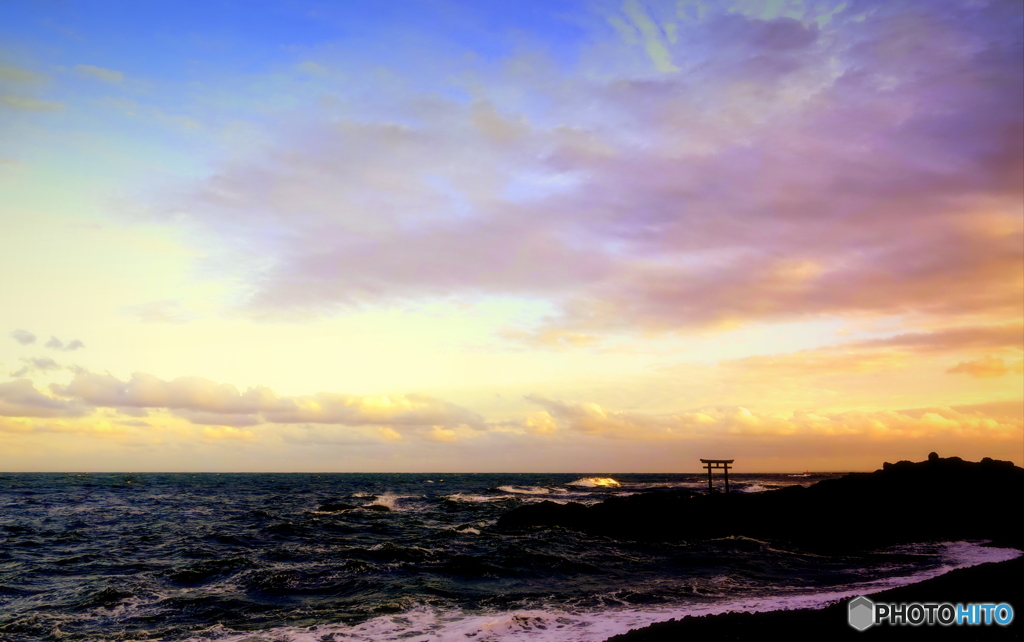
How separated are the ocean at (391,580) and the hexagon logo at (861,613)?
303 cm

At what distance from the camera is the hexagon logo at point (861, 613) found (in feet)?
31.8

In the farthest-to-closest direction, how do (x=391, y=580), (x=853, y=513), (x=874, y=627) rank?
(x=853, y=513)
(x=391, y=580)
(x=874, y=627)

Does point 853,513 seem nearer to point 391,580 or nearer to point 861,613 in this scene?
point 861,613

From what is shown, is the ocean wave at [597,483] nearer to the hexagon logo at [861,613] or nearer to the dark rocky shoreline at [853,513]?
the dark rocky shoreline at [853,513]

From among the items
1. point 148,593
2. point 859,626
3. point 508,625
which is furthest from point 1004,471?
point 148,593

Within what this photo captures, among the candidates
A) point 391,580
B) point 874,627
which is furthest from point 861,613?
point 391,580

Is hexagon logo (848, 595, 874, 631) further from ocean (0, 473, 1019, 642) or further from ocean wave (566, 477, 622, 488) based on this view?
ocean wave (566, 477, 622, 488)

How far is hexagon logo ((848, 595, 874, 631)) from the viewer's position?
31.8 feet

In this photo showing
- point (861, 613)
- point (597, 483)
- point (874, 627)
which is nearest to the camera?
point (874, 627)

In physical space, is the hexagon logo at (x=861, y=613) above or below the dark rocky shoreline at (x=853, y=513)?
above

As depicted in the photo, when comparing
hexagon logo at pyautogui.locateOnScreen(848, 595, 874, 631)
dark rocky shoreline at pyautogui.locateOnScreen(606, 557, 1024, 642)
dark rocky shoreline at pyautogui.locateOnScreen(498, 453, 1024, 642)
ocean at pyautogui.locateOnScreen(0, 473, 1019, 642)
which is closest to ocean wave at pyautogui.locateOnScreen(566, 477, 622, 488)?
dark rocky shoreline at pyautogui.locateOnScreen(498, 453, 1024, 642)

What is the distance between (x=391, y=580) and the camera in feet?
62.7

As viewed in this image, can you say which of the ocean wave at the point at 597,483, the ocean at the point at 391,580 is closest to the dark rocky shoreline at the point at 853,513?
the ocean at the point at 391,580

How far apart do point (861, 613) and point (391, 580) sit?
13658 mm
